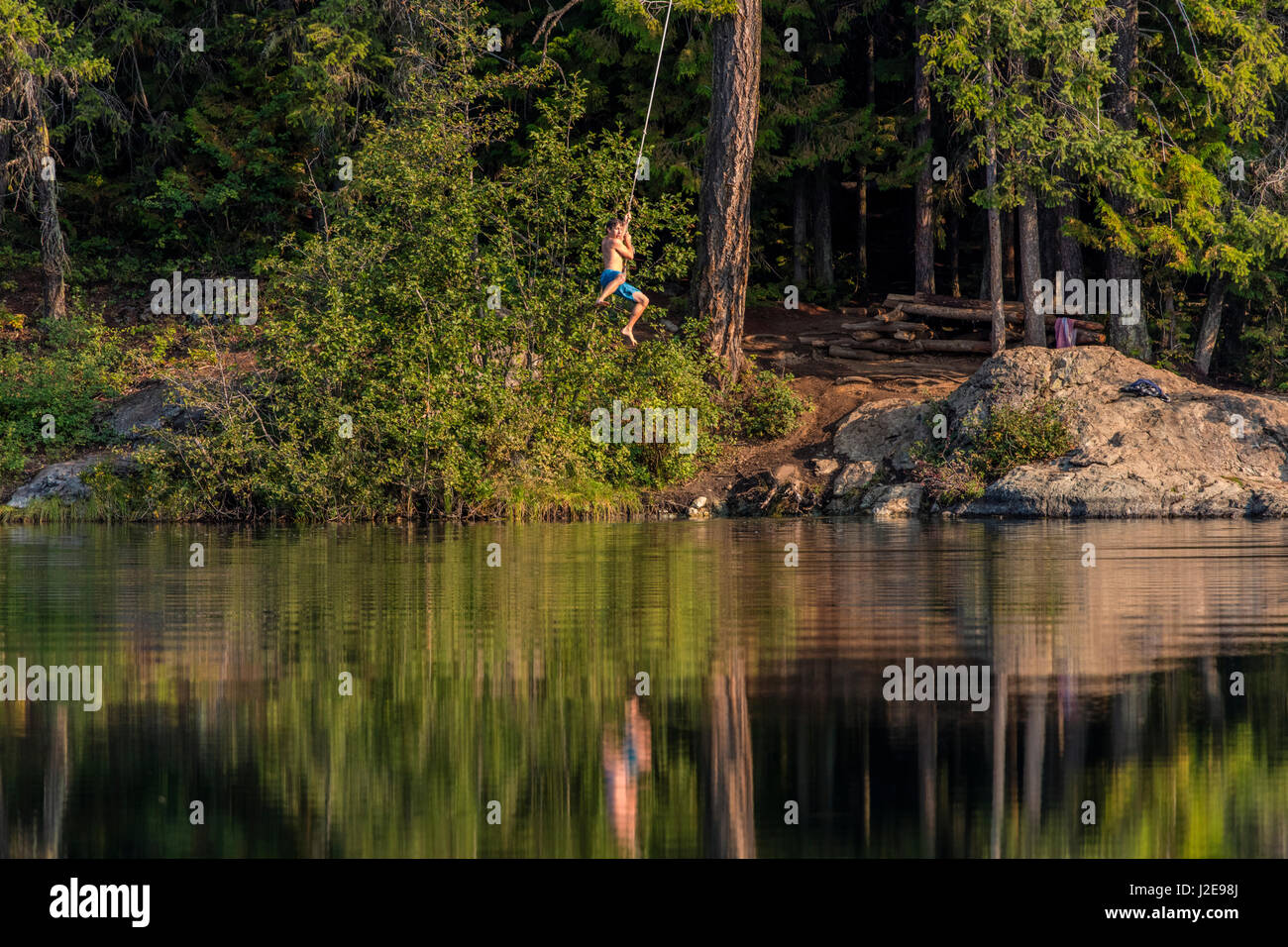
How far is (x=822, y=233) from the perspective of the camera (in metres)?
44.2

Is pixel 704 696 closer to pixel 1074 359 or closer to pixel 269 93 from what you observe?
pixel 1074 359

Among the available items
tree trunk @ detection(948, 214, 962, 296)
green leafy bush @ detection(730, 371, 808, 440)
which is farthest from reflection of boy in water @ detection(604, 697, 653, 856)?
tree trunk @ detection(948, 214, 962, 296)

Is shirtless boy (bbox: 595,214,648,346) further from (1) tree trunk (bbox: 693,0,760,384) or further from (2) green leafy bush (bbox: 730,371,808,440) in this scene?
(1) tree trunk (bbox: 693,0,760,384)

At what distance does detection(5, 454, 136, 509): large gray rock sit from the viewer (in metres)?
28.1

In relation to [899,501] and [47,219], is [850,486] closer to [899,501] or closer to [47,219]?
[899,501]

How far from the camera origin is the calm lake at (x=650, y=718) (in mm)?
5855

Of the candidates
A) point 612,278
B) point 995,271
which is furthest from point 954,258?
point 612,278

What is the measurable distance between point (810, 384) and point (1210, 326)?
34.8 feet

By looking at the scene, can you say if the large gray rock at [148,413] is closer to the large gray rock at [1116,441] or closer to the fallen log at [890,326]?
the large gray rock at [1116,441]

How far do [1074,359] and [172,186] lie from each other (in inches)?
870

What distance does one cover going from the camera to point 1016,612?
12172 millimetres

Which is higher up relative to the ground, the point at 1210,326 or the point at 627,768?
the point at 1210,326

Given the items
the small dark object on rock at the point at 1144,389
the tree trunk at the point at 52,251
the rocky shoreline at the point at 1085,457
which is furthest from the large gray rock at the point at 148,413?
the small dark object on rock at the point at 1144,389

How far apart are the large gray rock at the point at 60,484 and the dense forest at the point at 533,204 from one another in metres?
0.76
